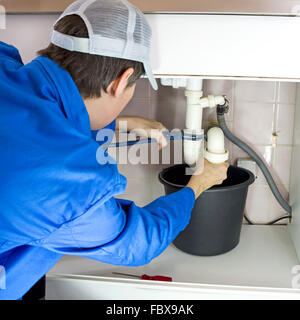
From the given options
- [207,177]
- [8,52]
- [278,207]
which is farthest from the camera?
[278,207]

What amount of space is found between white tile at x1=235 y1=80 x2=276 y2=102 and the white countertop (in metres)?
0.44

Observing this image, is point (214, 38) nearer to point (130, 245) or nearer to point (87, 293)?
point (130, 245)

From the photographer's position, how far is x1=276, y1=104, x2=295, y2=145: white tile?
1.20 meters

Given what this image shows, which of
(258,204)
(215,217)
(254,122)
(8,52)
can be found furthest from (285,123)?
(8,52)

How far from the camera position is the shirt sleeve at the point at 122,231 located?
630 mm

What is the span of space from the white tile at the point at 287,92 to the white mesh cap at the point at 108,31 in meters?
0.63

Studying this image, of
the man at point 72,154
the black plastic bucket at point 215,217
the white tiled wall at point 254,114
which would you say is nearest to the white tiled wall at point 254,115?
the white tiled wall at point 254,114

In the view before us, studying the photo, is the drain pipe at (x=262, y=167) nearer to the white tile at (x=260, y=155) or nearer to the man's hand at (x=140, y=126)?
the white tile at (x=260, y=155)

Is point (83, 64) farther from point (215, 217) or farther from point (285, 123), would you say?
point (285, 123)

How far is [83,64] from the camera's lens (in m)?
0.66

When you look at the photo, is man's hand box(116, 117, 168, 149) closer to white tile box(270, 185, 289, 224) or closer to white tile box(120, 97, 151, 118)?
white tile box(120, 97, 151, 118)

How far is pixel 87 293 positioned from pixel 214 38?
69 cm

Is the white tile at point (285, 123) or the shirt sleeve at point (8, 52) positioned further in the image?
the white tile at point (285, 123)

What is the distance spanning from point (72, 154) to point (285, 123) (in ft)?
2.80
